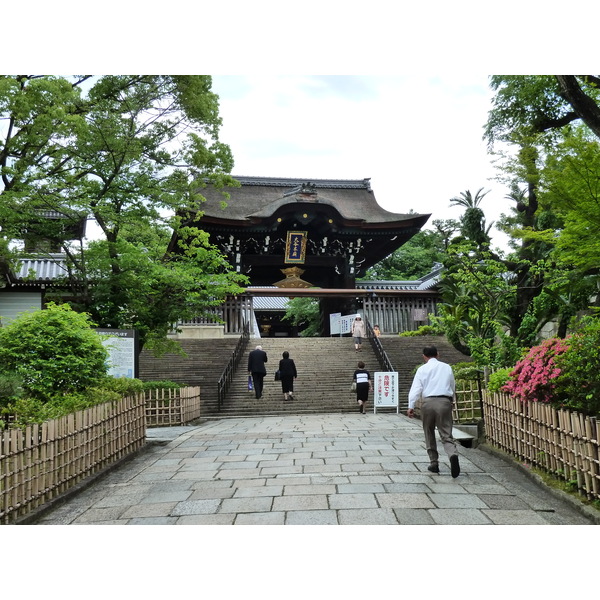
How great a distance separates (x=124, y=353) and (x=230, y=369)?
→ 19.4 ft

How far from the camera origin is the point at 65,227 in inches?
420

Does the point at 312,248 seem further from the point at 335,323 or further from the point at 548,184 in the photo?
the point at 548,184

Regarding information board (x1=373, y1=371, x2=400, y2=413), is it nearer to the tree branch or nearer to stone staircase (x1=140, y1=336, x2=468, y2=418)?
stone staircase (x1=140, y1=336, x2=468, y2=418)

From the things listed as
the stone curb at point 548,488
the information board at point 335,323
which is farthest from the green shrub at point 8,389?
the information board at point 335,323

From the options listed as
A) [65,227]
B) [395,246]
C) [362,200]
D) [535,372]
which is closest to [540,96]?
[535,372]

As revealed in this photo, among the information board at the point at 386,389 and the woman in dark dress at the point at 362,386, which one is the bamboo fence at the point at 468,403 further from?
the woman in dark dress at the point at 362,386

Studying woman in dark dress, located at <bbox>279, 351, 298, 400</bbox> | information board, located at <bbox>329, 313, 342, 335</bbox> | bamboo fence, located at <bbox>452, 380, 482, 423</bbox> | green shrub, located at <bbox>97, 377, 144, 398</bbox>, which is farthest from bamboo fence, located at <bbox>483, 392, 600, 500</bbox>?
information board, located at <bbox>329, 313, 342, 335</bbox>

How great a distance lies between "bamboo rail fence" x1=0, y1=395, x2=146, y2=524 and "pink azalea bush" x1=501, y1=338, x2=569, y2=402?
524 cm

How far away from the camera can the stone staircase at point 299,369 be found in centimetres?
1453

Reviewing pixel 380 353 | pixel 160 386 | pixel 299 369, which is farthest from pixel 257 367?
pixel 380 353

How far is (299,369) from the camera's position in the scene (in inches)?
689

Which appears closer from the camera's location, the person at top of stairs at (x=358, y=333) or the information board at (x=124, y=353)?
the information board at (x=124, y=353)

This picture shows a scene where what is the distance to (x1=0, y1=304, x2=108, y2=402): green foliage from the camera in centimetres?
702

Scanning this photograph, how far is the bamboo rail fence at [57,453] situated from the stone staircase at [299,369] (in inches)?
253
